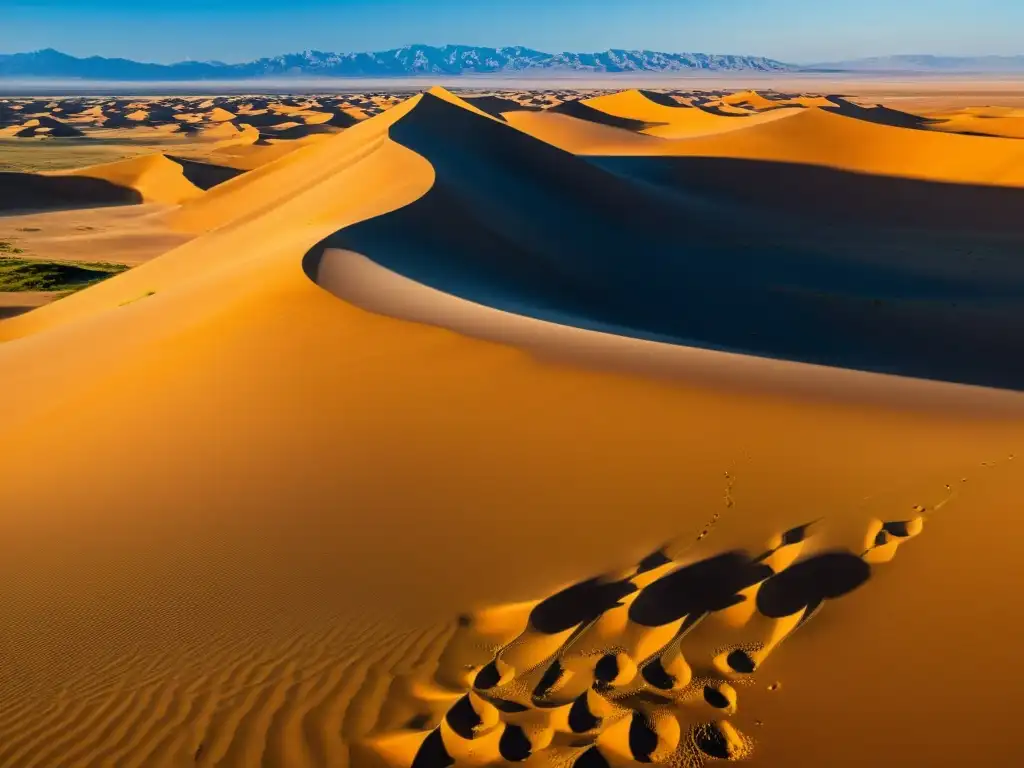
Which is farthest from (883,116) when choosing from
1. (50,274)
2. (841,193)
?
(50,274)

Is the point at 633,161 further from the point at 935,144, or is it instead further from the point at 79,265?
the point at 79,265

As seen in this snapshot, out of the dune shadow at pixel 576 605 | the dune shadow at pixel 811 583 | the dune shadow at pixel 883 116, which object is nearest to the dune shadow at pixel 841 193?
the dune shadow at pixel 811 583

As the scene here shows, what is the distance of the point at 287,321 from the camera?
7.84 meters

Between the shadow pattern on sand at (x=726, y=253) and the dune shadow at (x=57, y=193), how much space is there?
18.2 m

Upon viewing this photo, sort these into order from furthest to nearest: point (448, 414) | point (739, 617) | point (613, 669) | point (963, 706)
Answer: point (448, 414) → point (739, 617) → point (613, 669) → point (963, 706)

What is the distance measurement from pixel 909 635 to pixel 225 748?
327 cm

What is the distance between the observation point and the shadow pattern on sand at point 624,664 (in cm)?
333

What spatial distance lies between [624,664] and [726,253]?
49.8 ft

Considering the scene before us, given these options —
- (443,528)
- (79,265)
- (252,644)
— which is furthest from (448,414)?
(79,265)

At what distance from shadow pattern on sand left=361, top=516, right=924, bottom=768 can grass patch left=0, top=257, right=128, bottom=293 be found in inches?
715

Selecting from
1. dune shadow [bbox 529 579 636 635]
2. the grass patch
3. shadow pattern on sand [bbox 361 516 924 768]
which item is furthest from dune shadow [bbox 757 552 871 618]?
the grass patch

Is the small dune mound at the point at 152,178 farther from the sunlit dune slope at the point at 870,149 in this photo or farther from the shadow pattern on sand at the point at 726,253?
the sunlit dune slope at the point at 870,149

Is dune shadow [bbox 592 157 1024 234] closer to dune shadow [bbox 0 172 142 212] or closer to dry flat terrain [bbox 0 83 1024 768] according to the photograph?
dry flat terrain [bbox 0 83 1024 768]

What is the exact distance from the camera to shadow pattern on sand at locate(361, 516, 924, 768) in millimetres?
3328
